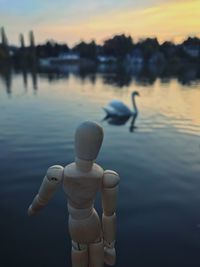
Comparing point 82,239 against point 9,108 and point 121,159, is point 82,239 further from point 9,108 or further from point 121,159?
point 9,108

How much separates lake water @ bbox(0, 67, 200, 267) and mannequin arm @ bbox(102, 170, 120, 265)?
179 centimetres

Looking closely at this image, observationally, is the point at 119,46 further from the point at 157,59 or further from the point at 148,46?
the point at 157,59

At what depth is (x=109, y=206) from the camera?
131 inches

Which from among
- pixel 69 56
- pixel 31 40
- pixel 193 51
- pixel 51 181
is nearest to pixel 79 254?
pixel 51 181

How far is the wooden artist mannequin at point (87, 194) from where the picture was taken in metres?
3.02

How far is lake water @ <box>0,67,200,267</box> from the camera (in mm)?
5469

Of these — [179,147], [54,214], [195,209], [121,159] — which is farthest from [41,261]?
[179,147]

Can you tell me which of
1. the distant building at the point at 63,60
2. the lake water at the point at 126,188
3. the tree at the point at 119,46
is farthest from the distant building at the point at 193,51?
the lake water at the point at 126,188

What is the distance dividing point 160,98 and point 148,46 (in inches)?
4217

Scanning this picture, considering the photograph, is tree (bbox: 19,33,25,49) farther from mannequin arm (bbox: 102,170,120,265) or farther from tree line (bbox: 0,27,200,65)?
mannequin arm (bbox: 102,170,120,265)

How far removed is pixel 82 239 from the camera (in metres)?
3.41

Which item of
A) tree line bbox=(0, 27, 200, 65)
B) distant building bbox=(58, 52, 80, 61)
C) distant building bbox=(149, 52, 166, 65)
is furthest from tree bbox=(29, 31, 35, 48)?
distant building bbox=(149, 52, 166, 65)

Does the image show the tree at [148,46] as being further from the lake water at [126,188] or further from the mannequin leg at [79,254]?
the mannequin leg at [79,254]

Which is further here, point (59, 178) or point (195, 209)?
point (195, 209)
